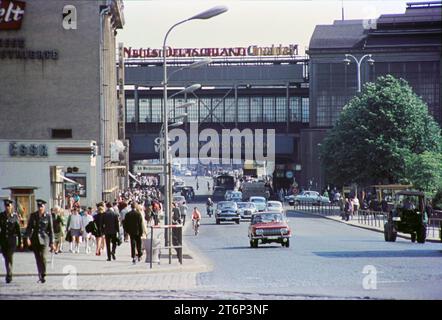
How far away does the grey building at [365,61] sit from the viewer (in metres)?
112

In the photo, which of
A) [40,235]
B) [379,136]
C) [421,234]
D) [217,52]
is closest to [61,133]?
[421,234]

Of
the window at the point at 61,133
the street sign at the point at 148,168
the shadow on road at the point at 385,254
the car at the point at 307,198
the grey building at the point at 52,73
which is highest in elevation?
the grey building at the point at 52,73

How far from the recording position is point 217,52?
12794 centimetres

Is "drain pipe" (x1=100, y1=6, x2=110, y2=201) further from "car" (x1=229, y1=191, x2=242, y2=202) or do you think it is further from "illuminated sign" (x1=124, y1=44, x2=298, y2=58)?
"illuminated sign" (x1=124, y1=44, x2=298, y2=58)

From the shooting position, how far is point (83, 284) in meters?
23.0

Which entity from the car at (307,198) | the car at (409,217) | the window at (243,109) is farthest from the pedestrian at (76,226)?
the window at (243,109)

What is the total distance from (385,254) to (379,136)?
54.7 metres

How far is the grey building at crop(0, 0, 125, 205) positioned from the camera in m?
61.2

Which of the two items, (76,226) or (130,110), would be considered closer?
(76,226)

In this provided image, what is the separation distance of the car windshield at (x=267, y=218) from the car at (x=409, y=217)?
5314 mm

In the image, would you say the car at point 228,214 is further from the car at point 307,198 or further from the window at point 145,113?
the window at point 145,113

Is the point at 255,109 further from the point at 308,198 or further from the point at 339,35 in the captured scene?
the point at 308,198
